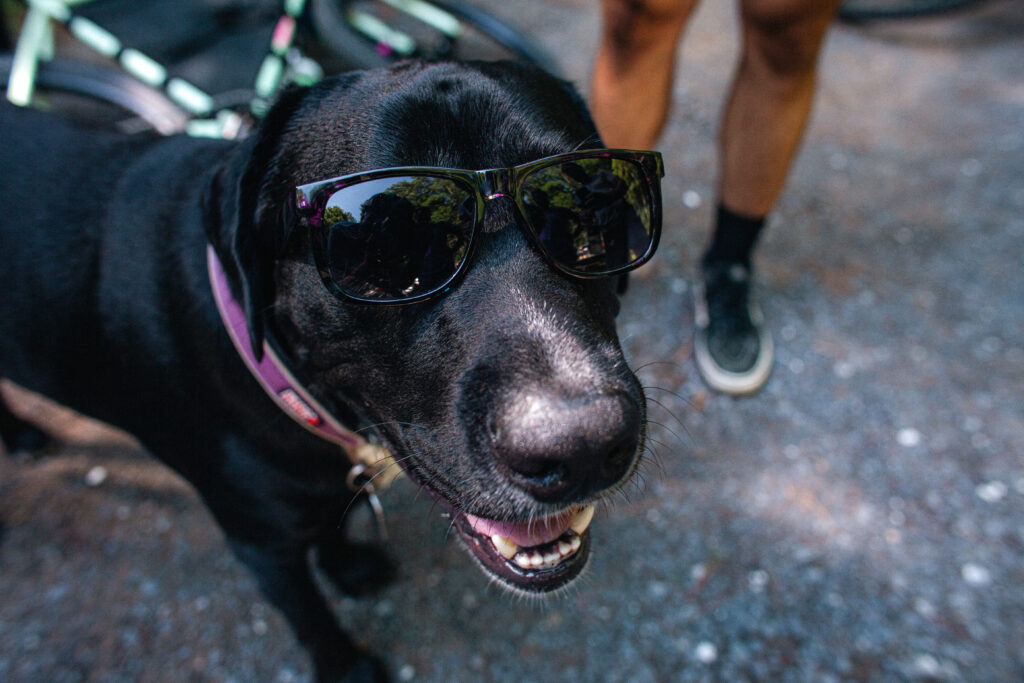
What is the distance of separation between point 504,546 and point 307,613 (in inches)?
29.1

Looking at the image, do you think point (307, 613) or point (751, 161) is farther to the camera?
point (751, 161)

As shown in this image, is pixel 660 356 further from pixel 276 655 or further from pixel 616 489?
pixel 276 655

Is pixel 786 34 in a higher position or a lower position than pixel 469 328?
higher

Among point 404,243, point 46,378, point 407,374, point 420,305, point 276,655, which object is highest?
point 404,243

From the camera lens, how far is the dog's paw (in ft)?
6.38

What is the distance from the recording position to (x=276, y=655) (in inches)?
76.1

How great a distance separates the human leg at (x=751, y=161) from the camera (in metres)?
2.06

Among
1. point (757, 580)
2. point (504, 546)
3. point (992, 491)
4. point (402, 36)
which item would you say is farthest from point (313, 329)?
point (402, 36)

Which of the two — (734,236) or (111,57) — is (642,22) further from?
(111,57)

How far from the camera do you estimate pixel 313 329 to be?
1330 millimetres

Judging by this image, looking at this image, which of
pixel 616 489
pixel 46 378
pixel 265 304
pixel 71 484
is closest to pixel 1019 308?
pixel 616 489

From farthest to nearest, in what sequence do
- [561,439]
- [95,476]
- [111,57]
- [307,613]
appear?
[111,57], [95,476], [307,613], [561,439]

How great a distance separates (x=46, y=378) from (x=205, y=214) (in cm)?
74

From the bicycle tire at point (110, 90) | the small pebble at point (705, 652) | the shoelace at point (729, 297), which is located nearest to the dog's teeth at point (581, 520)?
the small pebble at point (705, 652)
